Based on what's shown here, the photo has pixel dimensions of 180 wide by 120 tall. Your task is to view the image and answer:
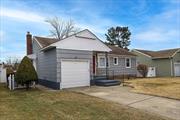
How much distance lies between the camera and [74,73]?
49.5ft

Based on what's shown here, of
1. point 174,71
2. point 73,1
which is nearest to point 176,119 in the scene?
point 73,1

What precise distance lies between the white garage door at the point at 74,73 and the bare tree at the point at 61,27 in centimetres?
2719

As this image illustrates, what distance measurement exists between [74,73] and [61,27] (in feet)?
97.0

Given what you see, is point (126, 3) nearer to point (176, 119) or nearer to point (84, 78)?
point (84, 78)

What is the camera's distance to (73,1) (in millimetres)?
15008

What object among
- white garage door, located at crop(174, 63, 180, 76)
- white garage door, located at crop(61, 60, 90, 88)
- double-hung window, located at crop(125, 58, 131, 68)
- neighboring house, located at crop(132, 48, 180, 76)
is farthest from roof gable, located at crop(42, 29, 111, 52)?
white garage door, located at crop(174, 63, 180, 76)

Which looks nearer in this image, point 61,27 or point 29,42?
point 29,42

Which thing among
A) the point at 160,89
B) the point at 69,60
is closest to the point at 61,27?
the point at 69,60

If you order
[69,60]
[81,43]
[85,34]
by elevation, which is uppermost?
[85,34]

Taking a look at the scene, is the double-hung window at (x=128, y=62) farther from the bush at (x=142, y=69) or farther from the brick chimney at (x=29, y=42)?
the brick chimney at (x=29, y=42)

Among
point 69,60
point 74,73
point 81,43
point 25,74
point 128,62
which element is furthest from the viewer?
point 128,62

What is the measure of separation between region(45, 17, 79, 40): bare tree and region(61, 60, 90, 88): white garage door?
27186mm

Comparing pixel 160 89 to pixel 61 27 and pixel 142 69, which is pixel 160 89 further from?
pixel 61 27

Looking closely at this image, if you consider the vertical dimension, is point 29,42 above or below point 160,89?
above
